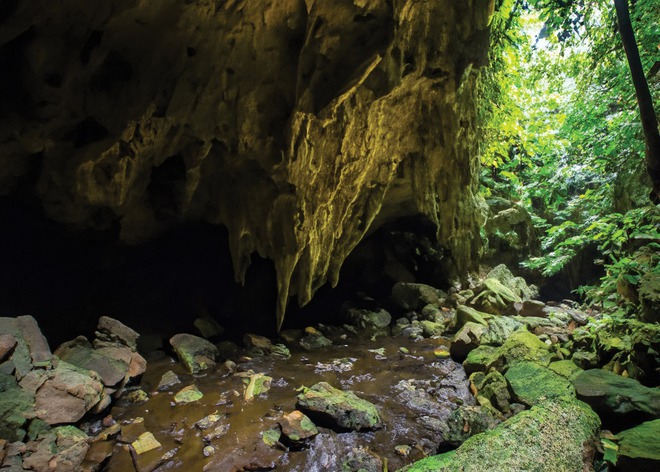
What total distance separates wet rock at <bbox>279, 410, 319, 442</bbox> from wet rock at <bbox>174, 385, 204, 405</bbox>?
1.62 m

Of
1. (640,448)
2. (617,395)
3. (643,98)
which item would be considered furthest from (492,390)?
(643,98)

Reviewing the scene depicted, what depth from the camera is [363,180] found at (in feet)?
22.1

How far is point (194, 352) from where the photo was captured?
658 cm

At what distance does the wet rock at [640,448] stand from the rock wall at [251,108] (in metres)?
4.39

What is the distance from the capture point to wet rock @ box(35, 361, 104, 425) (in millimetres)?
3861

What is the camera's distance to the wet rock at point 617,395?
3.36 metres

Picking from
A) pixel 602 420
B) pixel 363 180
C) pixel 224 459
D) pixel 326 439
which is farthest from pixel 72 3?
pixel 602 420

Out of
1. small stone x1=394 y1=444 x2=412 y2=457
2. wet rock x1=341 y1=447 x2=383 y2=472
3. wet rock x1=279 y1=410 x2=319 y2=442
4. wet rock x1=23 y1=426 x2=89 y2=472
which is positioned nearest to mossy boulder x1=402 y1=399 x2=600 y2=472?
wet rock x1=341 y1=447 x2=383 y2=472

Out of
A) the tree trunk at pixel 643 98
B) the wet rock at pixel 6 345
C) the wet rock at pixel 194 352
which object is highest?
the tree trunk at pixel 643 98

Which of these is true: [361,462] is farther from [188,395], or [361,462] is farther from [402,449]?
[188,395]

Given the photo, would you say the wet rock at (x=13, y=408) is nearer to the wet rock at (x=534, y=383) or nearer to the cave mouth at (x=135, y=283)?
the cave mouth at (x=135, y=283)

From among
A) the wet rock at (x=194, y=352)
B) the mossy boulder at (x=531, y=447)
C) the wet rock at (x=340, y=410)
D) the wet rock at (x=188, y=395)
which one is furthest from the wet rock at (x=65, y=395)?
the mossy boulder at (x=531, y=447)

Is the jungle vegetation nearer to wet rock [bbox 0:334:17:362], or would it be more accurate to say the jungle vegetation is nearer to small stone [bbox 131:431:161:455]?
small stone [bbox 131:431:161:455]

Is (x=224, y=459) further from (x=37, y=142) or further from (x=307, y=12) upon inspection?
(x=307, y=12)
